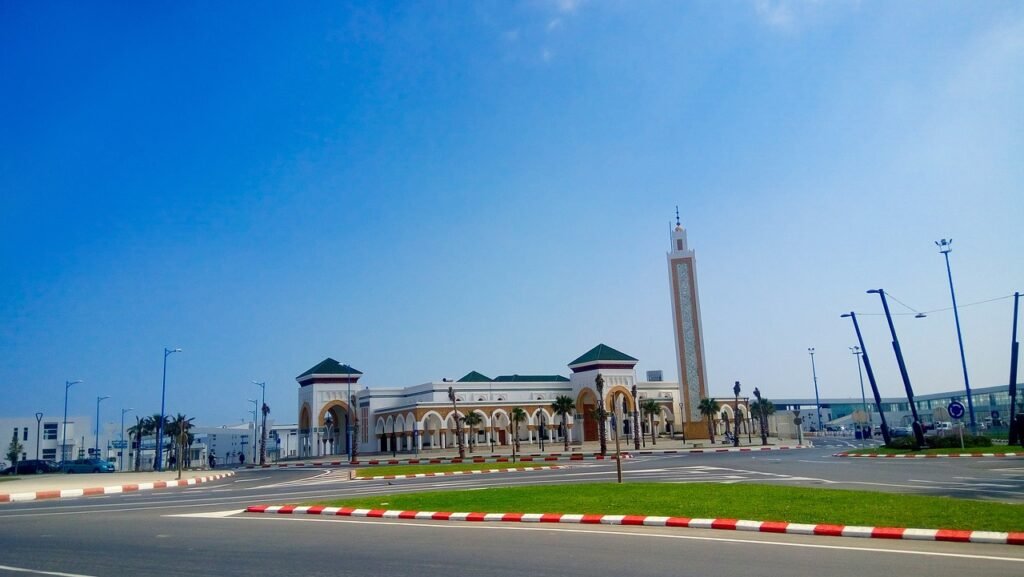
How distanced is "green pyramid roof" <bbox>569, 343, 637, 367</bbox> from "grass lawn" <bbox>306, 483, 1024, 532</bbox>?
69.8 m

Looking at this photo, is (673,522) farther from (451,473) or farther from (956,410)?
(956,410)

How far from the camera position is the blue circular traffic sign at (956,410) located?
30859mm

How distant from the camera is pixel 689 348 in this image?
83438 millimetres

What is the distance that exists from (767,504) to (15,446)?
3962 inches

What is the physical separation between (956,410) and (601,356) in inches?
2351

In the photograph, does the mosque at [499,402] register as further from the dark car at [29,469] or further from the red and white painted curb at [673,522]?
the red and white painted curb at [673,522]

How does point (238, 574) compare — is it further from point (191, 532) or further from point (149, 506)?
point (149, 506)

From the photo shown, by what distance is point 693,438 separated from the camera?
84.2 m

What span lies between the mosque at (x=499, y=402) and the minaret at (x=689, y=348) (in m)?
0.12

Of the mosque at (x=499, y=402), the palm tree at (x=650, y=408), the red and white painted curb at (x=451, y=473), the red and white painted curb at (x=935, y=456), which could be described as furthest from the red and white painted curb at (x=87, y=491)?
the palm tree at (x=650, y=408)

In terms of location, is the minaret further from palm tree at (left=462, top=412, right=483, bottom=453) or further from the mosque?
palm tree at (left=462, top=412, right=483, bottom=453)

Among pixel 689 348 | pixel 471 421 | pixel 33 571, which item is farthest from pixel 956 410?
pixel 689 348

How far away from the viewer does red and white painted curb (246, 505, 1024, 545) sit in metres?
10.6

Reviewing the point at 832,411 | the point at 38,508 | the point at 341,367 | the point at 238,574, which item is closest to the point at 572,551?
the point at 238,574
